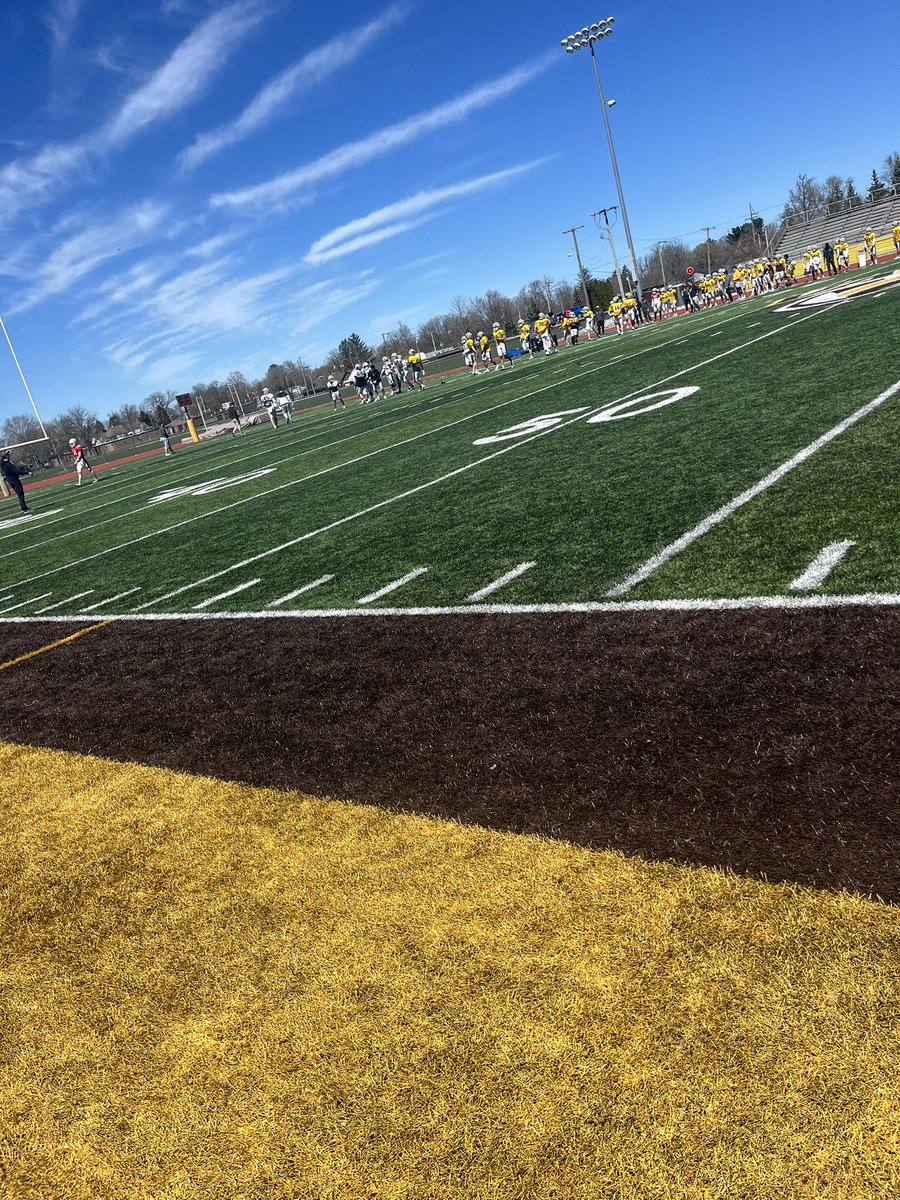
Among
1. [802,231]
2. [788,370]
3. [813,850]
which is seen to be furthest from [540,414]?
[802,231]

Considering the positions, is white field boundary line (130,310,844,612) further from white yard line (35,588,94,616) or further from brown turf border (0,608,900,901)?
brown turf border (0,608,900,901)

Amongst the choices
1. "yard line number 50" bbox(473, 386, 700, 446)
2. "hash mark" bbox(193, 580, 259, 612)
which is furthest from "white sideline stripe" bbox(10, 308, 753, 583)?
"hash mark" bbox(193, 580, 259, 612)

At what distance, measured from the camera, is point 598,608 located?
4277 mm

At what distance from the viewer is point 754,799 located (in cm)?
240

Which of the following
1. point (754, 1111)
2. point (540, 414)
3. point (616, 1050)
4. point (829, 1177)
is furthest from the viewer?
point (540, 414)

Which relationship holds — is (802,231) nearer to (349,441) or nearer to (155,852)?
(349,441)

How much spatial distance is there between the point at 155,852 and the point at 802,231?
3047 inches

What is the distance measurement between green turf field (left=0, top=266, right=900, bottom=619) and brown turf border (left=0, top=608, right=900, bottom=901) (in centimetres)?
56

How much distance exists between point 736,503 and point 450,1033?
14.2ft

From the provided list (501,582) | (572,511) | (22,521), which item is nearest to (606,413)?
(572,511)

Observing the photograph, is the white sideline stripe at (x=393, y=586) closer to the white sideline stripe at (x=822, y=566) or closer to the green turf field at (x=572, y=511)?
the green turf field at (x=572, y=511)

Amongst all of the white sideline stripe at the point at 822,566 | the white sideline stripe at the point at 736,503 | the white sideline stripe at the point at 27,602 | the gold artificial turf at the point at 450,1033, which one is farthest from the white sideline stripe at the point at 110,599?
the white sideline stripe at the point at 822,566

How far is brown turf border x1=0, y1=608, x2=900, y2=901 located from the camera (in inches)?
91.4

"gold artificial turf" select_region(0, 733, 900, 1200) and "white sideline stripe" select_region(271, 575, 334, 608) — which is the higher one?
"white sideline stripe" select_region(271, 575, 334, 608)
